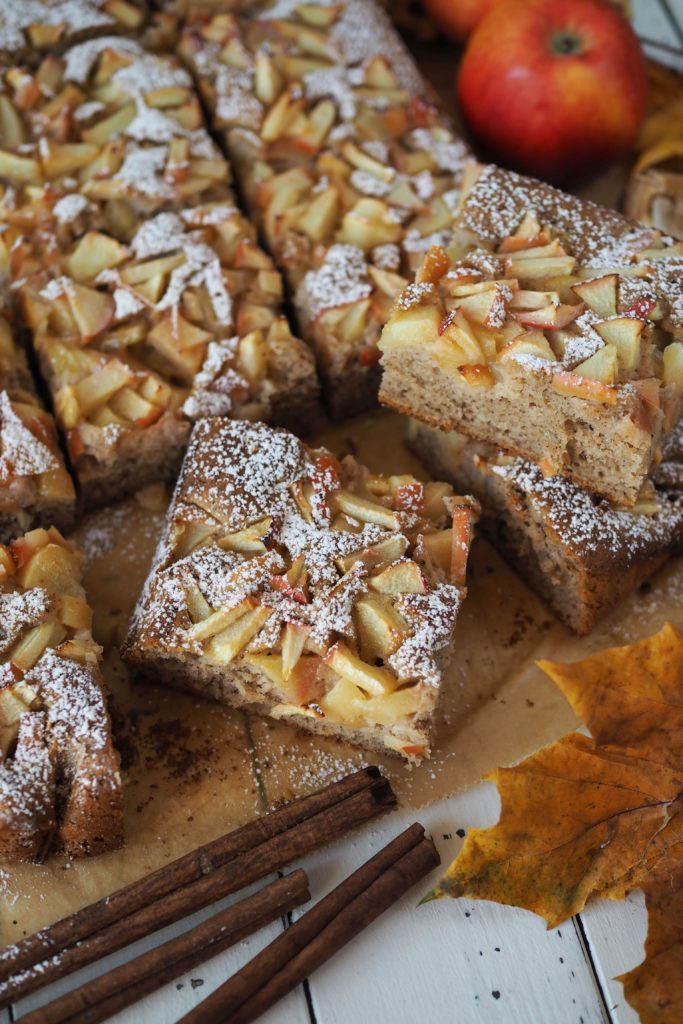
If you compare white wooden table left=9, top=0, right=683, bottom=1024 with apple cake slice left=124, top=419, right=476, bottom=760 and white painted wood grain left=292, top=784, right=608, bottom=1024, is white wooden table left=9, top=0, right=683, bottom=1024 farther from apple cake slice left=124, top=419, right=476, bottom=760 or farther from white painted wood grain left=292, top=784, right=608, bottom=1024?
apple cake slice left=124, top=419, right=476, bottom=760

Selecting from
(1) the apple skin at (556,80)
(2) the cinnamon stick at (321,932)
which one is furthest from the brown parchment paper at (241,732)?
(1) the apple skin at (556,80)

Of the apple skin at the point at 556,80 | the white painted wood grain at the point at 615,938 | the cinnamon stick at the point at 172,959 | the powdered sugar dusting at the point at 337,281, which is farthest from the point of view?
the apple skin at the point at 556,80

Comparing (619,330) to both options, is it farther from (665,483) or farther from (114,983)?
(114,983)

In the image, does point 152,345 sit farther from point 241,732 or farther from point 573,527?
point 573,527

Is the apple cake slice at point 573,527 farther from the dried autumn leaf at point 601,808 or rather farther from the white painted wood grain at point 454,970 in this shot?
the white painted wood grain at point 454,970

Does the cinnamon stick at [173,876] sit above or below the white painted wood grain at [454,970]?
above

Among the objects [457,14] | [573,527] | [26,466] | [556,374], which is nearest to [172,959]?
[26,466]
